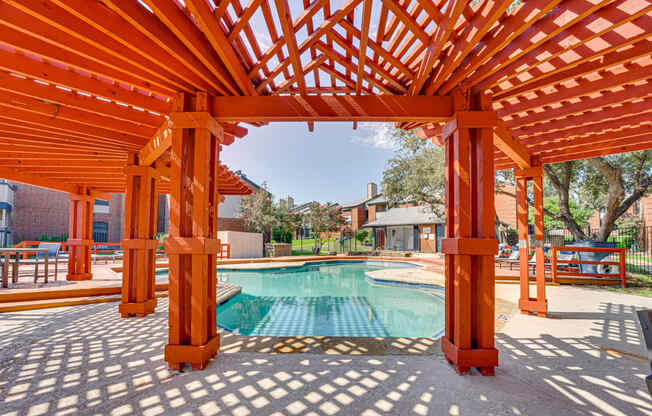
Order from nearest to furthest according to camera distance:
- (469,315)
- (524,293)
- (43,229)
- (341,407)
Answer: (341,407) < (469,315) < (524,293) < (43,229)

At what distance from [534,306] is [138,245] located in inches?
254

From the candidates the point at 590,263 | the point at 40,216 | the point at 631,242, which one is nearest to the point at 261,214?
the point at 40,216

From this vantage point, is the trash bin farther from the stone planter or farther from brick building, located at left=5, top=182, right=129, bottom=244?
brick building, located at left=5, top=182, right=129, bottom=244

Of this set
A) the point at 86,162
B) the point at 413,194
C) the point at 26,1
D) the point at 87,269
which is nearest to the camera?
the point at 26,1

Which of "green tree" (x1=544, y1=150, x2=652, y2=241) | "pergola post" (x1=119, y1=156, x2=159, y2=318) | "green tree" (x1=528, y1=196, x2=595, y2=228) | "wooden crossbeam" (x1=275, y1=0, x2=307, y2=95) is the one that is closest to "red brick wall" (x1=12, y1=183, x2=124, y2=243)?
"pergola post" (x1=119, y1=156, x2=159, y2=318)

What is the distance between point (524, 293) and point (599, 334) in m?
1.08

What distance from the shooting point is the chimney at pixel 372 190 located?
105 feet

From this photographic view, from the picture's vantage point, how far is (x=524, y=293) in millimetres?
5062

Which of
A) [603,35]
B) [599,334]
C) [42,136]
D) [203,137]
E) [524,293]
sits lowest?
[599,334]

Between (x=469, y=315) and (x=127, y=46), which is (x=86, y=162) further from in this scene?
(x=469, y=315)

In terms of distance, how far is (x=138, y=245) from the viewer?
4805 mm

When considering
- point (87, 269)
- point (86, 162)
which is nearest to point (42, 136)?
point (86, 162)

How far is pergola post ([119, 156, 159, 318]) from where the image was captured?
4820mm

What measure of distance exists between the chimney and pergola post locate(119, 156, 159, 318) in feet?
92.2
